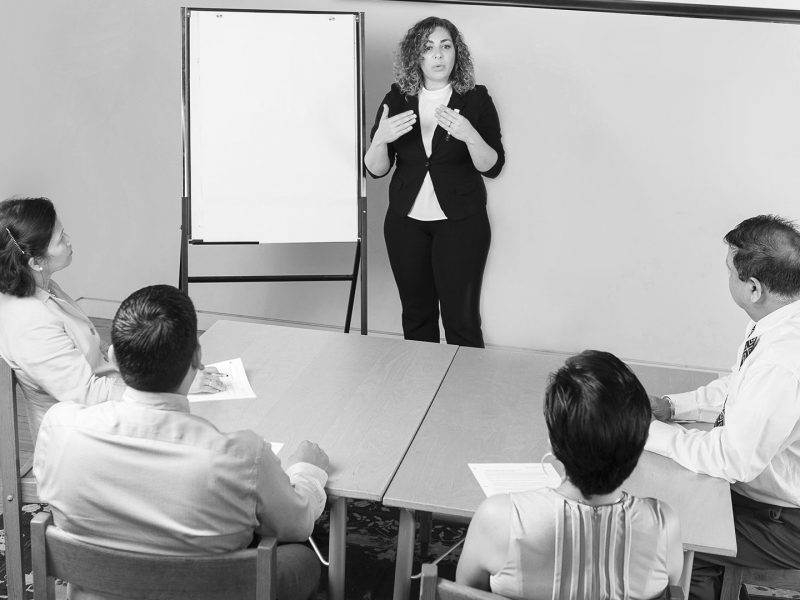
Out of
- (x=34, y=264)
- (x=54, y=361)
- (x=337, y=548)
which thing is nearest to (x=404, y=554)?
(x=337, y=548)

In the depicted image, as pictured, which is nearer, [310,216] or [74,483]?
[74,483]

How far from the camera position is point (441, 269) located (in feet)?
12.9

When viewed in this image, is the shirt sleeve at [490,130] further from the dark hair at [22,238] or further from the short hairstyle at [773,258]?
the dark hair at [22,238]

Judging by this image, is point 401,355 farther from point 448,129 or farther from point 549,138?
point 549,138

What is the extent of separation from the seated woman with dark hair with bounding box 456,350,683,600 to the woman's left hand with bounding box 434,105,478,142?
2044 mm

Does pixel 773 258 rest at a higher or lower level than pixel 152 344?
higher

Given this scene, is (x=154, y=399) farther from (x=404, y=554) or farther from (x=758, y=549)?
(x=758, y=549)

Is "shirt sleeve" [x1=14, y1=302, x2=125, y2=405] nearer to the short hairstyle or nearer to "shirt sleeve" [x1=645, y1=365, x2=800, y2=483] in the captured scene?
"shirt sleeve" [x1=645, y1=365, x2=800, y2=483]

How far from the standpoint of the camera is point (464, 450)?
2.37m

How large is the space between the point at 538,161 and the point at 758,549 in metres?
2.30

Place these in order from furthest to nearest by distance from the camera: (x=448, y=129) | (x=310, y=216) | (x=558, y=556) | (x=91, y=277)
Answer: (x=91, y=277), (x=310, y=216), (x=448, y=129), (x=558, y=556)

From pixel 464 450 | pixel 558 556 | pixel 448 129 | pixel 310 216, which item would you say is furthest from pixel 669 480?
pixel 310 216

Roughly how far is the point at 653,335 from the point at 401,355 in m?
1.80

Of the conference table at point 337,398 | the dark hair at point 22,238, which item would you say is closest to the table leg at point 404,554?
the conference table at point 337,398
